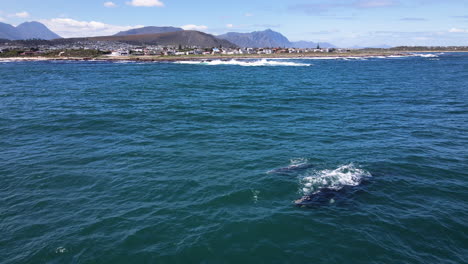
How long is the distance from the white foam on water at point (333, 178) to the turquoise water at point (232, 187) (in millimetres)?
87

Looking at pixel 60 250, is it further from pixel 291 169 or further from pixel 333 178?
pixel 333 178

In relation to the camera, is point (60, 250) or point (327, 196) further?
point (327, 196)

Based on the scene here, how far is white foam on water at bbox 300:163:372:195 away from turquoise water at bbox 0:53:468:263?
9 centimetres

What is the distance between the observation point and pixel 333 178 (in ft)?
69.0

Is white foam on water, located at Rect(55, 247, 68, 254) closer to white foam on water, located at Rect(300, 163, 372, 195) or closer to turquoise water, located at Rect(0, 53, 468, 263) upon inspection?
turquoise water, located at Rect(0, 53, 468, 263)

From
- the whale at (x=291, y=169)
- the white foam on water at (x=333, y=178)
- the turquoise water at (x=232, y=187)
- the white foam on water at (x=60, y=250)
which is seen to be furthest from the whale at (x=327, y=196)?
the white foam on water at (x=60, y=250)

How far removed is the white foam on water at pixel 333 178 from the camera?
1997 cm

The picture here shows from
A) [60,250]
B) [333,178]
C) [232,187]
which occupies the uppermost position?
[333,178]

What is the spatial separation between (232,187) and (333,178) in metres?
7.90

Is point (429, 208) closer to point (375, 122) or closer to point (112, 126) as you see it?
point (375, 122)

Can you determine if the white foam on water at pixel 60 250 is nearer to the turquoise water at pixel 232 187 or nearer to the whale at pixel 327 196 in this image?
the turquoise water at pixel 232 187

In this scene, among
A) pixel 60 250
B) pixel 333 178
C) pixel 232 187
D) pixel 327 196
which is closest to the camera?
pixel 60 250

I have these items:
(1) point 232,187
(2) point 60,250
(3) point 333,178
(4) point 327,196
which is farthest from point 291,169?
(2) point 60,250

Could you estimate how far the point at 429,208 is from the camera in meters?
18.0
